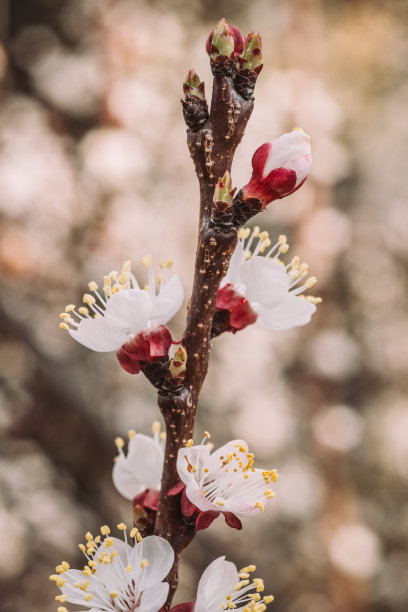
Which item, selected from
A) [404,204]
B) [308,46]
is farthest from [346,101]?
[404,204]

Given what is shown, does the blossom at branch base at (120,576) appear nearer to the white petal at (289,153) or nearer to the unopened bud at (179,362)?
the unopened bud at (179,362)

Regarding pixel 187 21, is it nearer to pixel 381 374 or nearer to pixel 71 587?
pixel 381 374

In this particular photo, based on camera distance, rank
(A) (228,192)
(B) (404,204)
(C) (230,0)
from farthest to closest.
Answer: (B) (404,204) < (C) (230,0) < (A) (228,192)

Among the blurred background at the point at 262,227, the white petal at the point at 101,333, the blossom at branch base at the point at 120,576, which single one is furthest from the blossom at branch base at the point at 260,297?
the blurred background at the point at 262,227

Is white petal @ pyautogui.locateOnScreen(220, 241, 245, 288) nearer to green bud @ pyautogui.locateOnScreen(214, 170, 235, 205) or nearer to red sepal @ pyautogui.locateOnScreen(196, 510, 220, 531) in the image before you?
green bud @ pyautogui.locateOnScreen(214, 170, 235, 205)

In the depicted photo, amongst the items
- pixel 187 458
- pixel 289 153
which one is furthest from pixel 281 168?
pixel 187 458

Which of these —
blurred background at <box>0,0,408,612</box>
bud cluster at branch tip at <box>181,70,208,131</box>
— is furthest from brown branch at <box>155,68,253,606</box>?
blurred background at <box>0,0,408,612</box>
